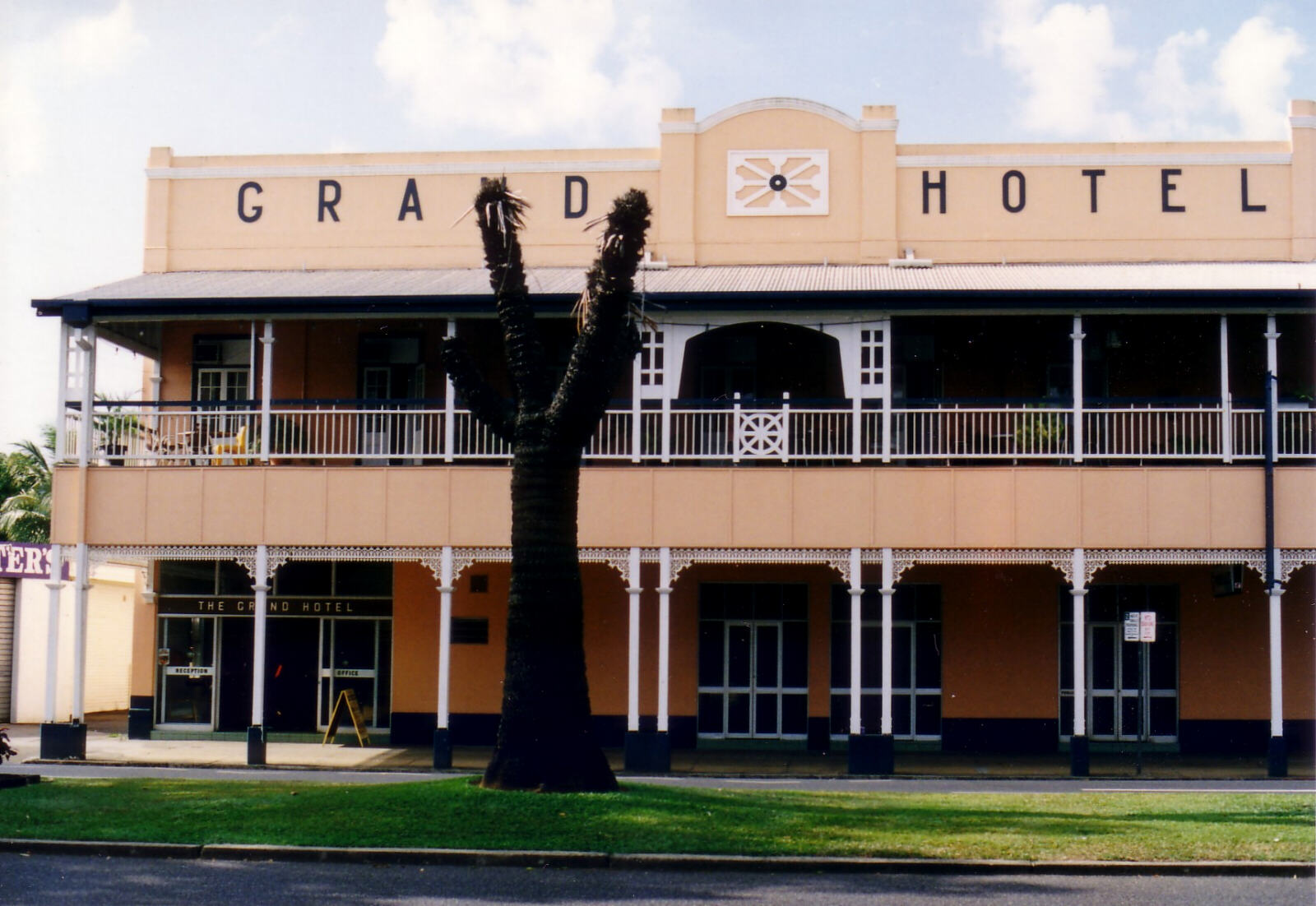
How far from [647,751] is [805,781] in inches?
89.7

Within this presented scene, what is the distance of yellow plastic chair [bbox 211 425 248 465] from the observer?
22250 mm

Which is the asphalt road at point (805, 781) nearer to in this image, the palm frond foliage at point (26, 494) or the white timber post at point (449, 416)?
the white timber post at point (449, 416)

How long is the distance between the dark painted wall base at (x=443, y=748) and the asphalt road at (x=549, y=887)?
27.3 feet

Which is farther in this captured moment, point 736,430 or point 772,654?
point 772,654

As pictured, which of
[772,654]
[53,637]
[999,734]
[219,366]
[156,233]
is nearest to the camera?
[53,637]

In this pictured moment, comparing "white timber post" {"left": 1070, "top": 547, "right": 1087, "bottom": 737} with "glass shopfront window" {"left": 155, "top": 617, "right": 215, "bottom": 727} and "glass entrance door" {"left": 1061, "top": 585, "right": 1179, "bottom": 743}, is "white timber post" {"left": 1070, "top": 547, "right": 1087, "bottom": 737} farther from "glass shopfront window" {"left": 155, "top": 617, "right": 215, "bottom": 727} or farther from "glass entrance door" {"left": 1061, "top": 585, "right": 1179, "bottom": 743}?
"glass shopfront window" {"left": 155, "top": 617, "right": 215, "bottom": 727}

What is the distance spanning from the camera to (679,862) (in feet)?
39.2

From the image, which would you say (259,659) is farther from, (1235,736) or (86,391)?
(1235,736)

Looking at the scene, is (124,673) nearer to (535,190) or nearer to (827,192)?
(535,190)

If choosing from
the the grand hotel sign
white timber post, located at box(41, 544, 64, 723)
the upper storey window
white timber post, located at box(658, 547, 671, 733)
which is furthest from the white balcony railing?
the the grand hotel sign

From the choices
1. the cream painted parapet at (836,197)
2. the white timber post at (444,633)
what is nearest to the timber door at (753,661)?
the white timber post at (444,633)

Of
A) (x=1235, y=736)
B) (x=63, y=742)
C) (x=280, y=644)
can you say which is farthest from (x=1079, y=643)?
(x=63, y=742)

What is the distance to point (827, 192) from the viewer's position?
24.4 m

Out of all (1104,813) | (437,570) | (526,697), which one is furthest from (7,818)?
(1104,813)
